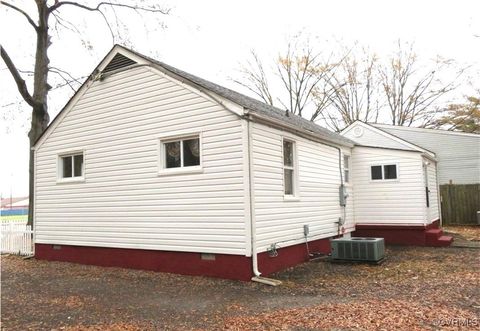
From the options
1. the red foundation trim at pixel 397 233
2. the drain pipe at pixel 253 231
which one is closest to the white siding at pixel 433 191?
the red foundation trim at pixel 397 233

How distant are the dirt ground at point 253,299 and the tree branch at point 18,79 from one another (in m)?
8.45

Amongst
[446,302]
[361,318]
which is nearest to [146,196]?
[361,318]

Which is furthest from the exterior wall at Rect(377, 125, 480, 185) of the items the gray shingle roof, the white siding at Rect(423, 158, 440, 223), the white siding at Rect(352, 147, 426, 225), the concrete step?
the gray shingle roof

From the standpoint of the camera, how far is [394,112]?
113 ft

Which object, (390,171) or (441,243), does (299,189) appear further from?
(441,243)

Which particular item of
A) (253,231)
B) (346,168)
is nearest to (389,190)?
(346,168)

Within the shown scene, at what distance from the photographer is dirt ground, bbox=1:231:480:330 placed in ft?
18.0

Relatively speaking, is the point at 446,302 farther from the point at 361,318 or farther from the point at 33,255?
the point at 33,255

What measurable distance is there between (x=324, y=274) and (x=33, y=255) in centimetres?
878

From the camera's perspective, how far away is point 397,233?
13945mm

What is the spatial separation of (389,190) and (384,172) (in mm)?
645

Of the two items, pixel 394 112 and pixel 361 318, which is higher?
pixel 394 112

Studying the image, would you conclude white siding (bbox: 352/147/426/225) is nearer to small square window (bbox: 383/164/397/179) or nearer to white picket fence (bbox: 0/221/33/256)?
small square window (bbox: 383/164/397/179)

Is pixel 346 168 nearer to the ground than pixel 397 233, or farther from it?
farther from it
